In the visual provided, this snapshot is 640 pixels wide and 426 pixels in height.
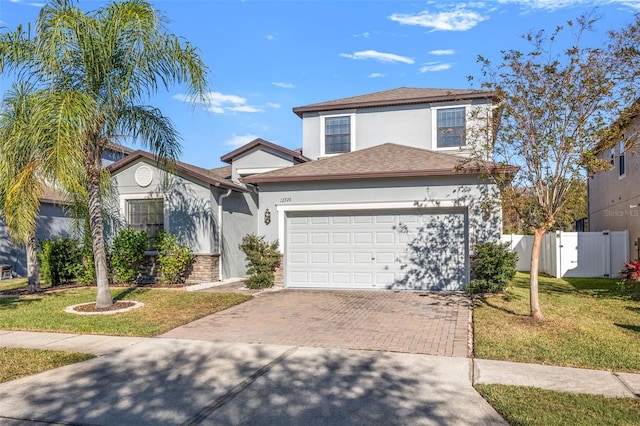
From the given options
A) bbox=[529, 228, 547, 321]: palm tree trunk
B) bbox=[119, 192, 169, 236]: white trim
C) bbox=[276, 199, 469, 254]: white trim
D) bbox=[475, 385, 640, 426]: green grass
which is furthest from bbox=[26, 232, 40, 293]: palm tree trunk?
bbox=[529, 228, 547, 321]: palm tree trunk

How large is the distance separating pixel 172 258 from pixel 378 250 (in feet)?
21.3

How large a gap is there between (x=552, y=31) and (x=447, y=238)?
19.5 feet

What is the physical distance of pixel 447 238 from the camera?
41.3ft

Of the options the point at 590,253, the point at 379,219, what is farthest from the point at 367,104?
the point at 590,253

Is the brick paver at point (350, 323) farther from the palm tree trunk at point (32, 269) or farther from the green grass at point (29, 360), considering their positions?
the palm tree trunk at point (32, 269)

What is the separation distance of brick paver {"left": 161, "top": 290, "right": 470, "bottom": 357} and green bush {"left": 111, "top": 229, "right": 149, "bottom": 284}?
17.0 feet

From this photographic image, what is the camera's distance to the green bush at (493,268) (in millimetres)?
11320

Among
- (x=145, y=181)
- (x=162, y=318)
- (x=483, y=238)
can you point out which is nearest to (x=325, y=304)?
(x=162, y=318)

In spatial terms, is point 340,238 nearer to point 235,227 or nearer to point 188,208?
point 235,227

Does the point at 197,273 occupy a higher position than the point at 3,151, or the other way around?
the point at 3,151

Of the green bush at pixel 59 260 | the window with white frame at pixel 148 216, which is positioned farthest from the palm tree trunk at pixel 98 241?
the green bush at pixel 59 260

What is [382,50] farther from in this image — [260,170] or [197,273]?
[197,273]

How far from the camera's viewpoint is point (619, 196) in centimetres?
1803

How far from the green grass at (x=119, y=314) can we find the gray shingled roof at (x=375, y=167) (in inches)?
160
